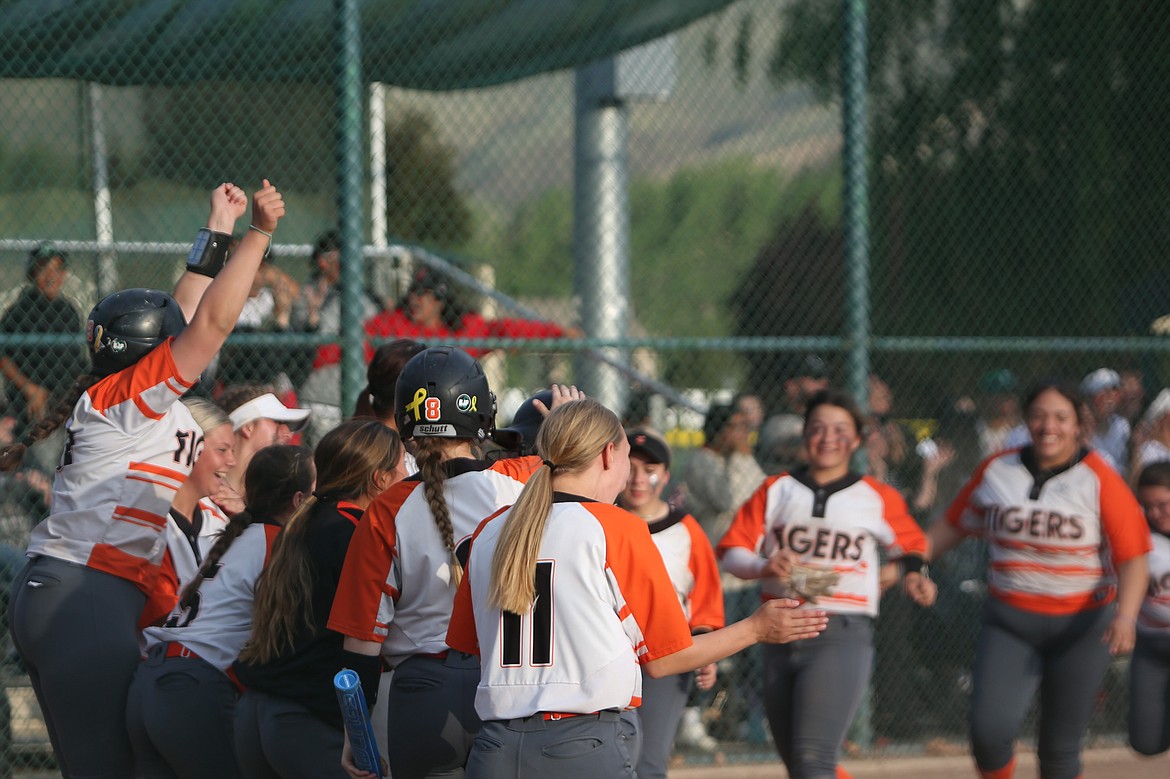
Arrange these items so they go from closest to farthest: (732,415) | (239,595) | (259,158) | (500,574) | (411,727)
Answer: (500,574), (411,727), (239,595), (259,158), (732,415)

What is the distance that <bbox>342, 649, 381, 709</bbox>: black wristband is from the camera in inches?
150

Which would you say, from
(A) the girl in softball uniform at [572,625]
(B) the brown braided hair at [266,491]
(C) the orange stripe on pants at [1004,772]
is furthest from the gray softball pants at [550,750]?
(C) the orange stripe on pants at [1004,772]

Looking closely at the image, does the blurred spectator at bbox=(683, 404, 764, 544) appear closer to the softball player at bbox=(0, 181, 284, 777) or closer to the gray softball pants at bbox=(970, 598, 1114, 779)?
the gray softball pants at bbox=(970, 598, 1114, 779)

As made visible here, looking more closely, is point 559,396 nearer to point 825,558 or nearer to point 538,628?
point 538,628

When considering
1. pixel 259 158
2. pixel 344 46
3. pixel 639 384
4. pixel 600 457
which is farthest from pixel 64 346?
pixel 600 457

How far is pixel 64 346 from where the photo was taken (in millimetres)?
6449

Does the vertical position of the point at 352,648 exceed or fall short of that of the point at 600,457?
it falls short

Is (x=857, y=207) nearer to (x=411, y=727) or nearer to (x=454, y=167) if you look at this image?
(x=454, y=167)

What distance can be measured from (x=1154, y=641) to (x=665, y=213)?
11.5 ft

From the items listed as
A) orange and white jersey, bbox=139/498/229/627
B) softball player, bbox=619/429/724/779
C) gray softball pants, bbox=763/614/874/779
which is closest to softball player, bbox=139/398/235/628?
orange and white jersey, bbox=139/498/229/627

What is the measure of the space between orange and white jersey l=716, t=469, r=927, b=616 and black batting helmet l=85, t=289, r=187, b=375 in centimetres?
263

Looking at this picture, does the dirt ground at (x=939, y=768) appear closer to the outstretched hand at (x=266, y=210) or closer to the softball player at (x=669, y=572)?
the softball player at (x=669, y=572)

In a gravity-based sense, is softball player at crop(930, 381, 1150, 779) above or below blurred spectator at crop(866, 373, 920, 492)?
below

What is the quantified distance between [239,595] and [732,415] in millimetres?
3947
